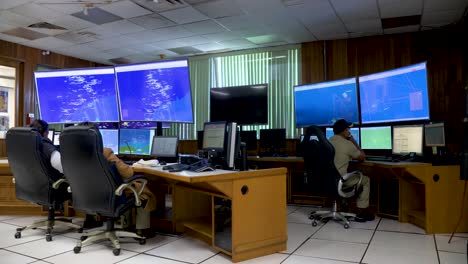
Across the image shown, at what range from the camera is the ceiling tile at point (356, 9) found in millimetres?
4520

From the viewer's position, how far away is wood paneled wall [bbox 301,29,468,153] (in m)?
5.40

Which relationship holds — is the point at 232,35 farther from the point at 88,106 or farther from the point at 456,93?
the point at 456,93

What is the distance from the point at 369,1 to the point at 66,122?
13.1 ft

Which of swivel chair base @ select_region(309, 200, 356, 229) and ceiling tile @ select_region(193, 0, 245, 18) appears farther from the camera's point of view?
ceiling tile @ select_region(193, 0, 245, 18)

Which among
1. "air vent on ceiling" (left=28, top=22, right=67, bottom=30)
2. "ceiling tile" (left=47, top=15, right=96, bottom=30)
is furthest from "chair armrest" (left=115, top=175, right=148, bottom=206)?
"air vent on ceiling" (left=28, top=22, right=67, bottom=30)

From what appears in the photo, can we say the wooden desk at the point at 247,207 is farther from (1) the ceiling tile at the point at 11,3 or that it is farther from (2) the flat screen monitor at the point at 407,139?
(1) the ceiling tile at the point at 11,3

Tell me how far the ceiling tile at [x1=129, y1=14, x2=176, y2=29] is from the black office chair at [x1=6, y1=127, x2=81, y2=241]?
2.64 meters

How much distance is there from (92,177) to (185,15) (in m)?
3.15

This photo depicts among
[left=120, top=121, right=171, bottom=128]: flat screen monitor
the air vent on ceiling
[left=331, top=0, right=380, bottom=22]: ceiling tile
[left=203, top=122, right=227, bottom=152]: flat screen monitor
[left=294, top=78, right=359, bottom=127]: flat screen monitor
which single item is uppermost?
the air vent on ceiling

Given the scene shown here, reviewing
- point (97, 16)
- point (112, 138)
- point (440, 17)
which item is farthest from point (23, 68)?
point (440, 17)

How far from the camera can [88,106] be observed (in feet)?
12.7

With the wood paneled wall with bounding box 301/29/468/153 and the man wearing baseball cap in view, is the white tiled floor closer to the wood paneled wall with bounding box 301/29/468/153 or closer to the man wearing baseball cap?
the man wearing baseball cap

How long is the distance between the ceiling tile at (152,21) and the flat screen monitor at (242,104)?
130 centimetres

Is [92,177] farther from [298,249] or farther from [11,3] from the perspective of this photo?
[11,3]
